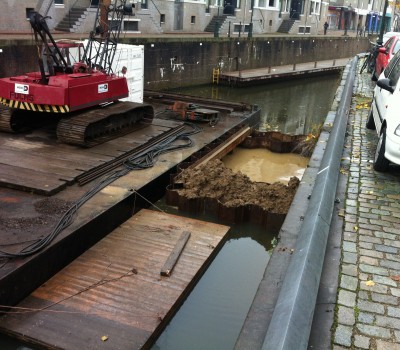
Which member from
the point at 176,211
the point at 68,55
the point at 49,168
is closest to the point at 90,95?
the point at 68,55

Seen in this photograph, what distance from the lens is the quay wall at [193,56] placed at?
52.0ft

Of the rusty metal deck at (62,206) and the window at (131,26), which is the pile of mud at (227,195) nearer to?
the rusty metal deck at (62,206)

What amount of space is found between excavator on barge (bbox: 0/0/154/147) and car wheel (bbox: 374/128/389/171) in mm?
5590

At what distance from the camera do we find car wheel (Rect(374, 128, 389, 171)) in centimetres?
721

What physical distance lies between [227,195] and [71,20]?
59.5 feet

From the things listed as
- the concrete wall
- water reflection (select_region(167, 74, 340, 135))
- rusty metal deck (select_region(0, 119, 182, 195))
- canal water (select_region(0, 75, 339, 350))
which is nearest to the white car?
canal water (select_region(0, 75, 339, 350))

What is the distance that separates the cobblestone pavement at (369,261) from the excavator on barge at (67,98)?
5309mm

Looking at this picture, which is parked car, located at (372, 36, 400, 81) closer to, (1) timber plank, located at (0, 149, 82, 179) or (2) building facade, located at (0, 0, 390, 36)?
(2) building facade, located at (0, 0, 390, 36)

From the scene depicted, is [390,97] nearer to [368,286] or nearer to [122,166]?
[368,286]

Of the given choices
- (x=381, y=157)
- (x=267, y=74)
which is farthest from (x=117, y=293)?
(x=267, y=74)

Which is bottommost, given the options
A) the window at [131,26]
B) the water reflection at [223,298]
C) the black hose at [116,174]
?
the water reflection at [223,298]

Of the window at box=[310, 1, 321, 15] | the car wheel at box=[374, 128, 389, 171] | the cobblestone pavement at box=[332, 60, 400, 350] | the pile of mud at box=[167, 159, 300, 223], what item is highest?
the window at box=[310, 1, 321, 15]

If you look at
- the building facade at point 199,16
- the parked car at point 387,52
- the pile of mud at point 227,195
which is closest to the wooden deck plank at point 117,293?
the pile of mud at point 227,195

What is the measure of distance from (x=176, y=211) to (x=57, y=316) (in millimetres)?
3776
